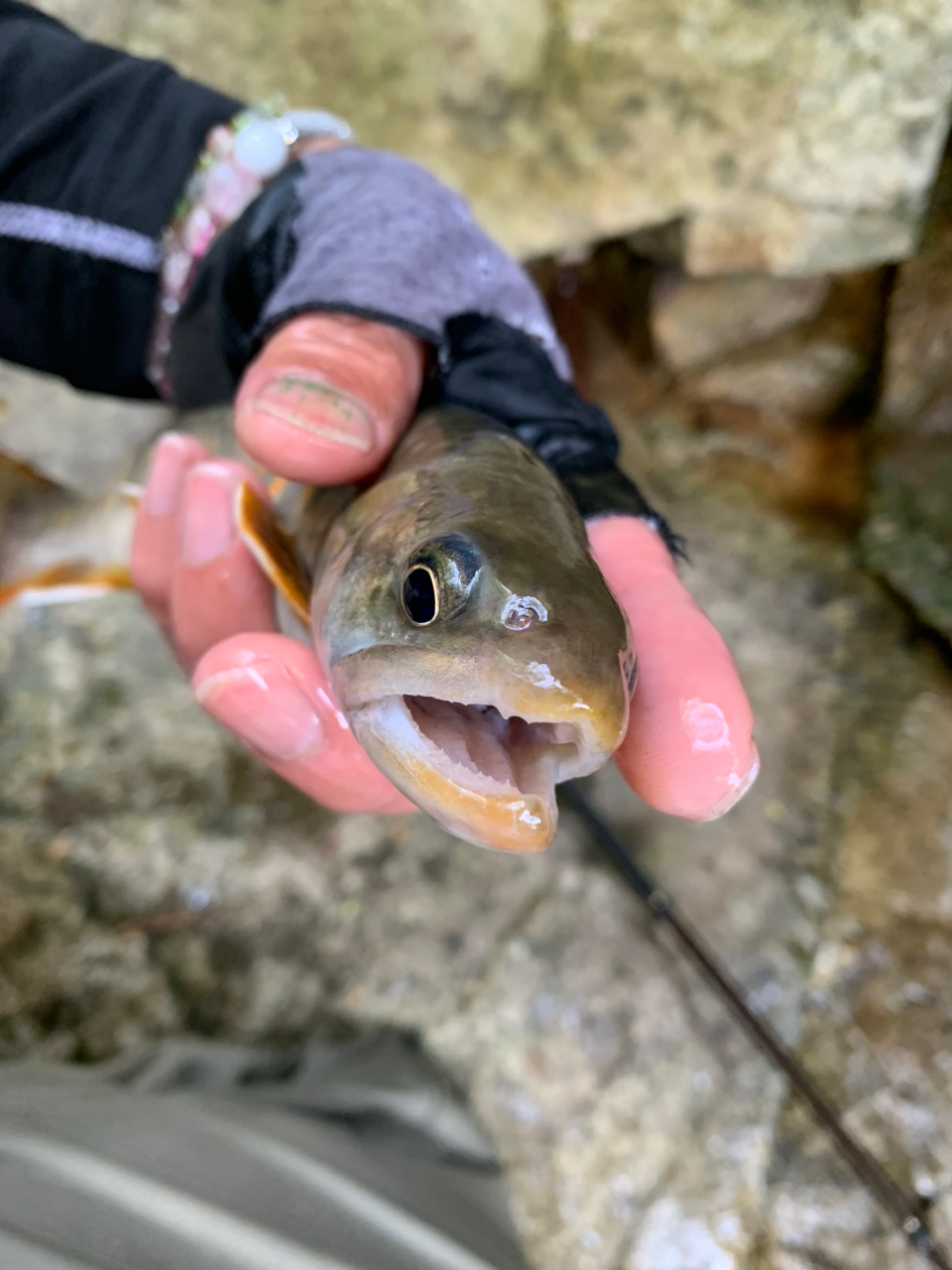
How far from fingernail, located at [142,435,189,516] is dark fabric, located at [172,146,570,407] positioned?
12cm

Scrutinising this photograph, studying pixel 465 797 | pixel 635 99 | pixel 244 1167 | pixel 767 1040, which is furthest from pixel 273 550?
pixel 635 99

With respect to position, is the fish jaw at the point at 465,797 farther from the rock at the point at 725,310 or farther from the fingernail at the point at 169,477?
the rock at the point at 725,310

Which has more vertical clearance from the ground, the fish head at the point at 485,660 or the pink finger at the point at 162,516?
the fish head at the point at 485,660

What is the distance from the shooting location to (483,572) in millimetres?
700

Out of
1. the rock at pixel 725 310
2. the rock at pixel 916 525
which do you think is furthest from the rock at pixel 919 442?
the rock at pixel 725 310

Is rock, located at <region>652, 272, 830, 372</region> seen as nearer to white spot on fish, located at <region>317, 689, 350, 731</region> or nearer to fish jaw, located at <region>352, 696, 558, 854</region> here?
white spot on fish, located at <region>317, 689, 350, 731</region>

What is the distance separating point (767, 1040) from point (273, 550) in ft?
3.79

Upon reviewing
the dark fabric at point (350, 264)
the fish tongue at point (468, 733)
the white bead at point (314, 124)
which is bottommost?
the fish tongue at point (468, 733)

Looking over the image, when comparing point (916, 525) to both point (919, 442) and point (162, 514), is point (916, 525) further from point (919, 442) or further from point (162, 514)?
point (162, 514)

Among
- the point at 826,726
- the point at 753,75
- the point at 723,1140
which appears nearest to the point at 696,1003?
the point at 723,1140

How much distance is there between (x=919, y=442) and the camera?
83.9 inches

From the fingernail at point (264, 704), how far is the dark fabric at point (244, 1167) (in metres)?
0.45

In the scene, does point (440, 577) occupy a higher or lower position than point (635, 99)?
lower

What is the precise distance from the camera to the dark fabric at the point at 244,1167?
2.59ft
